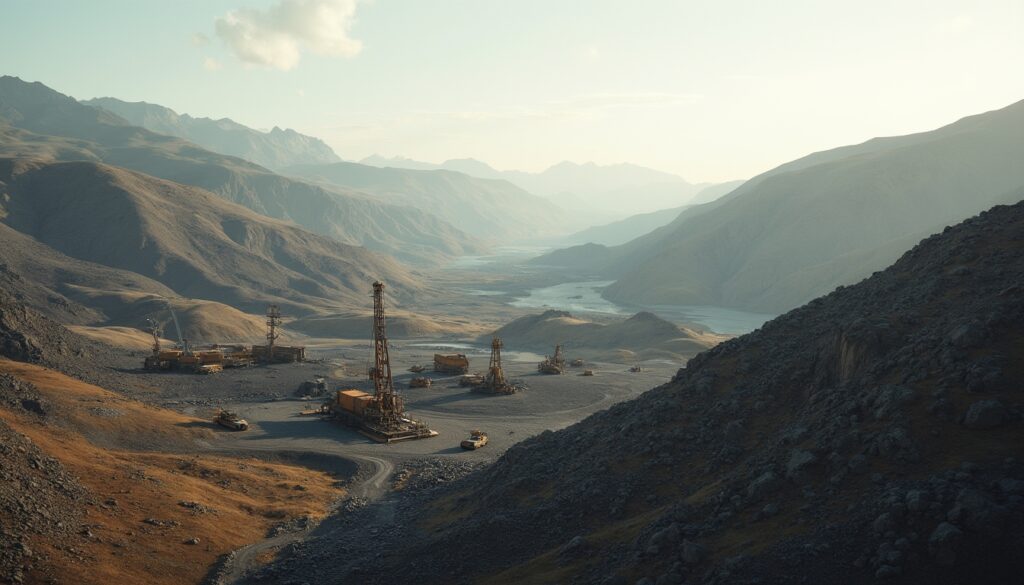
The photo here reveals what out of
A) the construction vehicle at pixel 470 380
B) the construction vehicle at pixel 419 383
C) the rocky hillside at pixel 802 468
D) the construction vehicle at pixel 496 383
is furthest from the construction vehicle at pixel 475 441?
the construction vehicle at pixel 419 383

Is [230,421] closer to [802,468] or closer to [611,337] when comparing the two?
[802,468]

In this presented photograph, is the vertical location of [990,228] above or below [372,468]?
above

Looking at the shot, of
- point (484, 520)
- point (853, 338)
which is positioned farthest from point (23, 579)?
point (853, 338)

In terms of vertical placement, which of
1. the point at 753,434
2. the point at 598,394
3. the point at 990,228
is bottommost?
the point at 598,394

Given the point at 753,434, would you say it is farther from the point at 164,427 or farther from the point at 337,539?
the point at 164,427

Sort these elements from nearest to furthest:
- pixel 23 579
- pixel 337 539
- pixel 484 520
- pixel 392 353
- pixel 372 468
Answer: pixel 23 579, pixel 484 520, pixel 337 539, pixel 372 468, pixel 392 353

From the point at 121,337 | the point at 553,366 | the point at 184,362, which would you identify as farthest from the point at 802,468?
the point at 121,337

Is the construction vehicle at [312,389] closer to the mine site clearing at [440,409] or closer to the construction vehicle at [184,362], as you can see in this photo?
the mine site clearing at [440,409]

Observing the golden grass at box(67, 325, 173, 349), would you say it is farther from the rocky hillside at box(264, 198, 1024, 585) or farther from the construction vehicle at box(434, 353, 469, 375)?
the rocky hillside at box(264, 198, 1024, 585)
